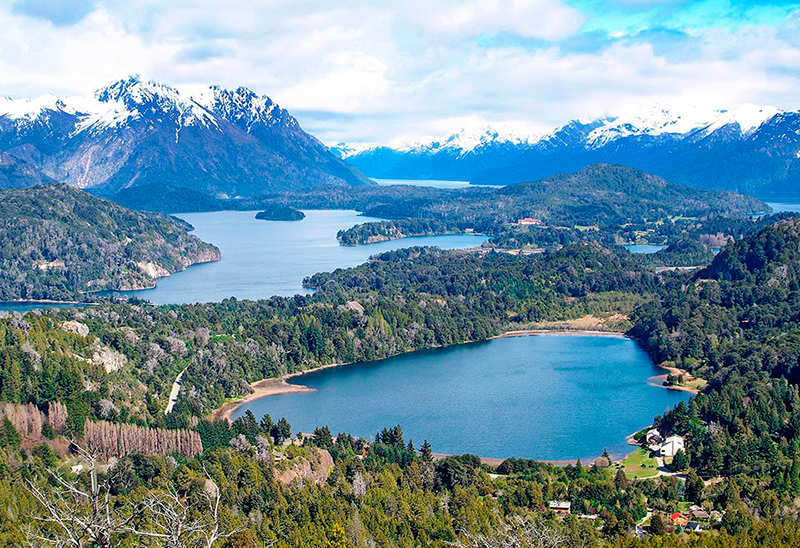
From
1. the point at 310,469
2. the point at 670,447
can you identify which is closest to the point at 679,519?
the point at 670,447

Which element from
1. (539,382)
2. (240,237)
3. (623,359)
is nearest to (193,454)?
(539,382)

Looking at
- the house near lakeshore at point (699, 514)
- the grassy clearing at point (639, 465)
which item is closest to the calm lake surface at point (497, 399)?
the grassy clearing at point (639, 465)

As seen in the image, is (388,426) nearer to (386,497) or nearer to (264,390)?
(264,390)

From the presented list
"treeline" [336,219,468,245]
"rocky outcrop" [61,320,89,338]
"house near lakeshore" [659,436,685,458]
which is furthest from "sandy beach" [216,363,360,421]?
"treeline" [336,219,468,245]

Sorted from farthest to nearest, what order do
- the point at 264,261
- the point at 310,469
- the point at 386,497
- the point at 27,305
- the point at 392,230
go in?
1. the point at 392,230
2. the point at 264,261
3. the point at 27,305
4. the point at 310,469
5. the point at 386,497

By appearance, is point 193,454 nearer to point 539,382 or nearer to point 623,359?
point 539,382

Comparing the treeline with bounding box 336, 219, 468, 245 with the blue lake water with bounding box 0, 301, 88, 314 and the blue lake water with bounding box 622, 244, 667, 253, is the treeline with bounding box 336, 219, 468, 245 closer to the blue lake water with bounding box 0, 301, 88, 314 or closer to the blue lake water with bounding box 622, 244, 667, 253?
the blue lake water with bounding box 622, 244, 667, 253
